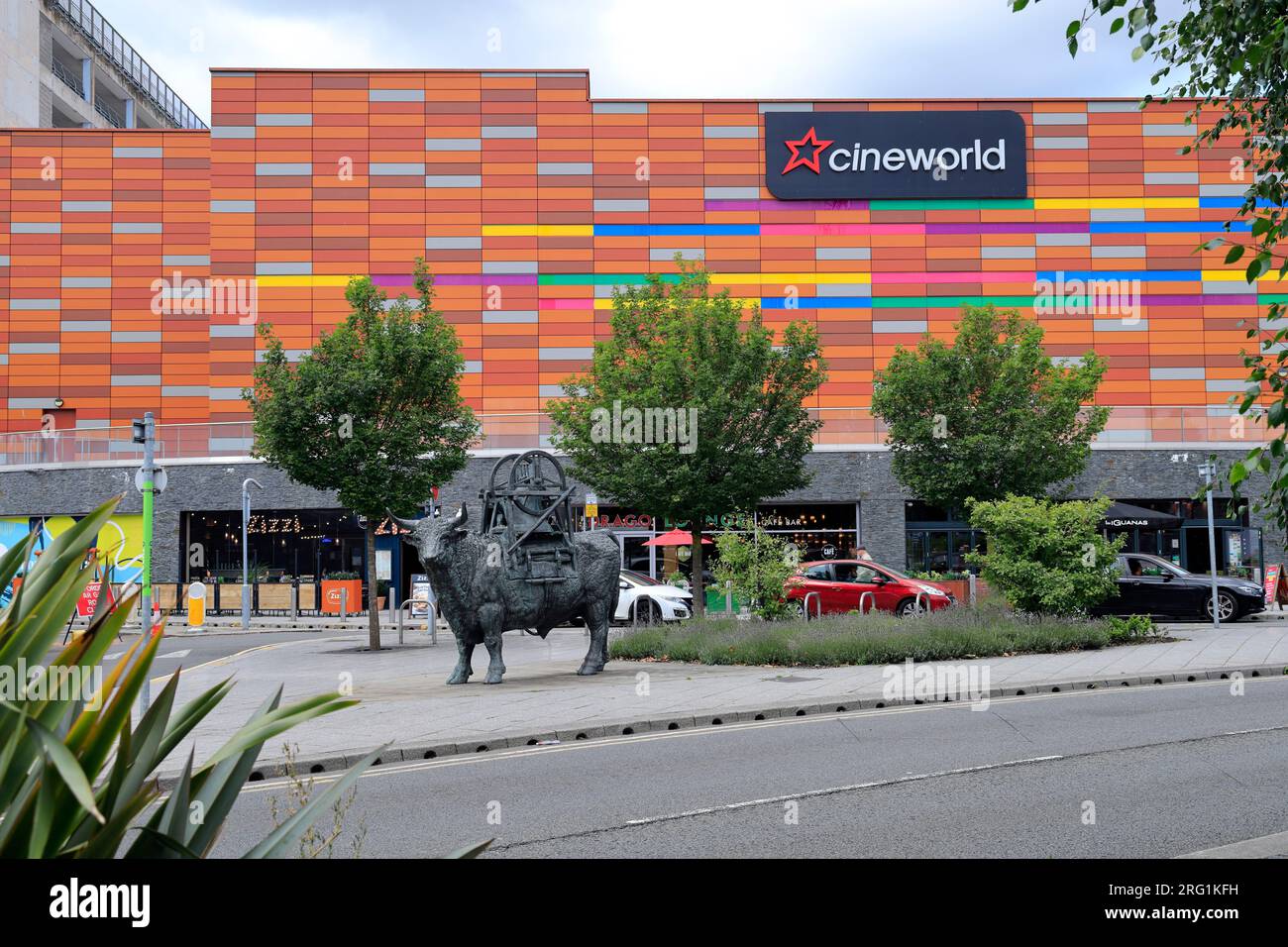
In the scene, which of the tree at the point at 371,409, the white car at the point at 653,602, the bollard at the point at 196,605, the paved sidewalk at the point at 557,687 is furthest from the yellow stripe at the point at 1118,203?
the bollard at the point at 196,605

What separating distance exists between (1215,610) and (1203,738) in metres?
15.0

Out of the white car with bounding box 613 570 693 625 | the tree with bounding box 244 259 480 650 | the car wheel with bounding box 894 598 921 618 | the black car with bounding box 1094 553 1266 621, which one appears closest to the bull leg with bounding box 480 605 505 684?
the tree with bounding box 244 259 480 650

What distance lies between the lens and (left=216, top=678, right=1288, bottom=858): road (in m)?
6.58

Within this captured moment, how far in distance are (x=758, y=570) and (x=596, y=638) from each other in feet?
16.5

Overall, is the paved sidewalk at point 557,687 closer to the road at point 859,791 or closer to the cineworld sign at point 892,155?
the road at point 859,791

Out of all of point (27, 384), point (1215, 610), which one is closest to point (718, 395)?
point (1215, 610)

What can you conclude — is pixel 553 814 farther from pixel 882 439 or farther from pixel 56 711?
pixel 882 439

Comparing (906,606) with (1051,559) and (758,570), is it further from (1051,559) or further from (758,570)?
(758,570)

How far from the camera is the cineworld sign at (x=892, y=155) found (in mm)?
49719

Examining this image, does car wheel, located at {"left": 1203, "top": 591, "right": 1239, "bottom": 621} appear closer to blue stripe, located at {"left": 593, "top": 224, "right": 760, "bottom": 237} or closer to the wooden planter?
the wooden planter

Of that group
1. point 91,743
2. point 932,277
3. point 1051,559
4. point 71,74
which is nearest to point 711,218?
point 932,277

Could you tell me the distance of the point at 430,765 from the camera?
9.62 m

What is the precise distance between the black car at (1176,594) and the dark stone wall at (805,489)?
12792 millimetres

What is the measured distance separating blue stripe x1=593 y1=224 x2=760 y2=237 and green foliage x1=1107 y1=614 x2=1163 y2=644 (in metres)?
33.3
